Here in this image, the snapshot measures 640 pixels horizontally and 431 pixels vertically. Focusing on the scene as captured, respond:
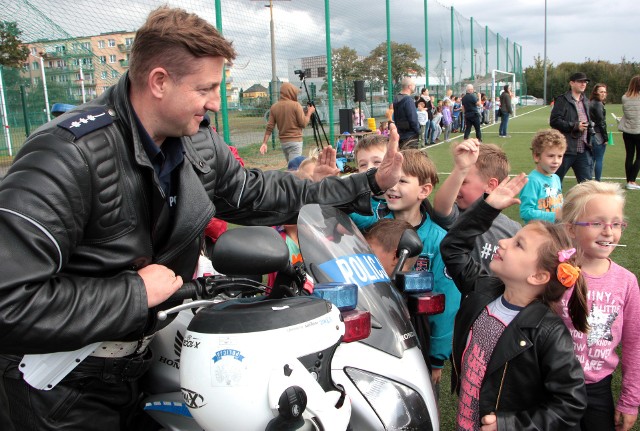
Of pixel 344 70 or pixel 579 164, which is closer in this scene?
pixel 579 164

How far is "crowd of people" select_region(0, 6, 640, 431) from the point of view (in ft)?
4.41

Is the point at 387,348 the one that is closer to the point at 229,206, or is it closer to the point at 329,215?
the point at 329,215

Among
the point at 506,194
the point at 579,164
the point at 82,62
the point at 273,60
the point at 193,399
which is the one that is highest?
the point at 273,60

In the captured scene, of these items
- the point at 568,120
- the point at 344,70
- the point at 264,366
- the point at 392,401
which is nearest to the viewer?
the point at 264,366

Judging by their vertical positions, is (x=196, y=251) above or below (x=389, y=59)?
below

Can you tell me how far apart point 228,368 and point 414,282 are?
0.86 m

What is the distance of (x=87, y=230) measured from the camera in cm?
148

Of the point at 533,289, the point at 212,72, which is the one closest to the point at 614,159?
the point at 533,289

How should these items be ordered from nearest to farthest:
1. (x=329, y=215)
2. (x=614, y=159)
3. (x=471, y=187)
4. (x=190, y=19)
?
1. (x=190, y=19)
2. (x=329, y=215)
3. (x=471, y=187)
4. (x=614, y=159)

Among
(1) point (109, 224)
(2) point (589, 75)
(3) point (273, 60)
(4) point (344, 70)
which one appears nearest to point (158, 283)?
A: (1) point (109, 224)

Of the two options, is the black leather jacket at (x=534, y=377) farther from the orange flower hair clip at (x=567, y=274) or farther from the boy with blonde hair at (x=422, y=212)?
the boy with blonde hair at (x=422, y=212)

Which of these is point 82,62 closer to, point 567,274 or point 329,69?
point 567,274

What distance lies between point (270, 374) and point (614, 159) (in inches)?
583

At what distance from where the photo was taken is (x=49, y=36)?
721 cm
